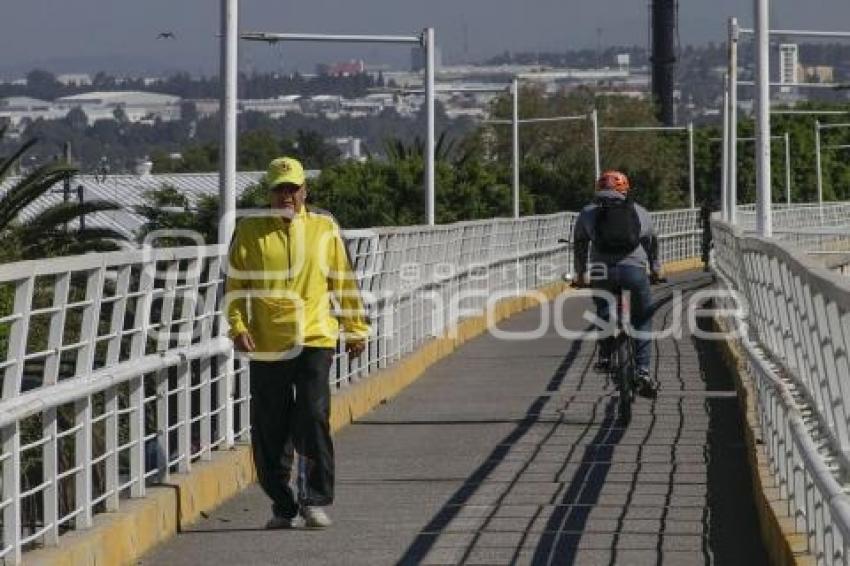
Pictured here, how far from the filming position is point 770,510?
12141 mm

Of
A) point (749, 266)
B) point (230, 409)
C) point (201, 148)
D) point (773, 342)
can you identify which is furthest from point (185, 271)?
point (201, 148)

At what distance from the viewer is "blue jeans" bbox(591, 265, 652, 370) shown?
1973cm

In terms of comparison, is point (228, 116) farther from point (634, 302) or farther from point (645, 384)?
point (645, 384)

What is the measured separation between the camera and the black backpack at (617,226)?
64.5 ft

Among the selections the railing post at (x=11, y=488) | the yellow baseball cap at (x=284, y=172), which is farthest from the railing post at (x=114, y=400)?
the railing post at (x=11, y=488)

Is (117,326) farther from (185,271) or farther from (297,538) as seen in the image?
(185,271)

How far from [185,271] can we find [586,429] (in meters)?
4.79

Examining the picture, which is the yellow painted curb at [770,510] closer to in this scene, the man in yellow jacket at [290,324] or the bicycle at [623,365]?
the bicycle at [623,365]

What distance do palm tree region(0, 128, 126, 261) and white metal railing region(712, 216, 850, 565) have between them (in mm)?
17110

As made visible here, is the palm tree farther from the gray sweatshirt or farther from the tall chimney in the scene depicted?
the tall chimney

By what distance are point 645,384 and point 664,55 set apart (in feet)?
425

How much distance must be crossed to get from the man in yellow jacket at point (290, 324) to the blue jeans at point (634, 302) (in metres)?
6.69

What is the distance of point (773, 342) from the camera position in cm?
1401

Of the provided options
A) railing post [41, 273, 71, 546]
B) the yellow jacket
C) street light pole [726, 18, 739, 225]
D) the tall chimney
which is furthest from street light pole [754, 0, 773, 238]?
the tall chimney
